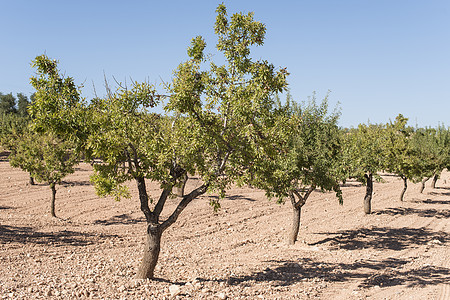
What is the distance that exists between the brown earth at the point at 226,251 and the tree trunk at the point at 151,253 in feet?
1.56

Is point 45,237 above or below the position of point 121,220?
below

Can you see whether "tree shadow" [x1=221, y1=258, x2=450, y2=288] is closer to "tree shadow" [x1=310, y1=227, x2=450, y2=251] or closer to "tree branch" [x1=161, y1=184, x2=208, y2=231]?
"tree shadow" [x1=310, y1=227, x2=450, y2=251]

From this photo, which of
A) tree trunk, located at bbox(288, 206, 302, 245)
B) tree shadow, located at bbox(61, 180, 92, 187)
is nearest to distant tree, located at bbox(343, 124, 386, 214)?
tree trunk, located at bbox(288, 206, 302, 245)

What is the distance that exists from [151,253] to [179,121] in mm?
4954

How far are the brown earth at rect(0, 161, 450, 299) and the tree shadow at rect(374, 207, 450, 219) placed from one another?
0.09m

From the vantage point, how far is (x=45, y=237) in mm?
19594

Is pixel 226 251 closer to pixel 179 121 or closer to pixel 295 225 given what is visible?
pixel 295 225

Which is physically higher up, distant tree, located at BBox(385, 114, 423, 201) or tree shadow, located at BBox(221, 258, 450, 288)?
distant tree, located at BBox(385, 114, 423, 201)

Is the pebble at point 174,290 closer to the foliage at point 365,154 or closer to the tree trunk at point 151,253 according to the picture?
the tree trunk at point 151,253

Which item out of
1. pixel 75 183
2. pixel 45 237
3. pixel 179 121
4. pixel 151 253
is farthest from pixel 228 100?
pixel 75 183

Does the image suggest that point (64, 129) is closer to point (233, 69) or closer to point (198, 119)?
point (198, 119)

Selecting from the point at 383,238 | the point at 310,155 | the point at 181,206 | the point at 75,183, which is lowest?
the point at 383,238

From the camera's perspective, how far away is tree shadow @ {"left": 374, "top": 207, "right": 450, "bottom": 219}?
97.0 feet

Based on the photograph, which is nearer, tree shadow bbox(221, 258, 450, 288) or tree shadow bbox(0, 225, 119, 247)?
tree shadow bbox(221, 258, 450, 288)
